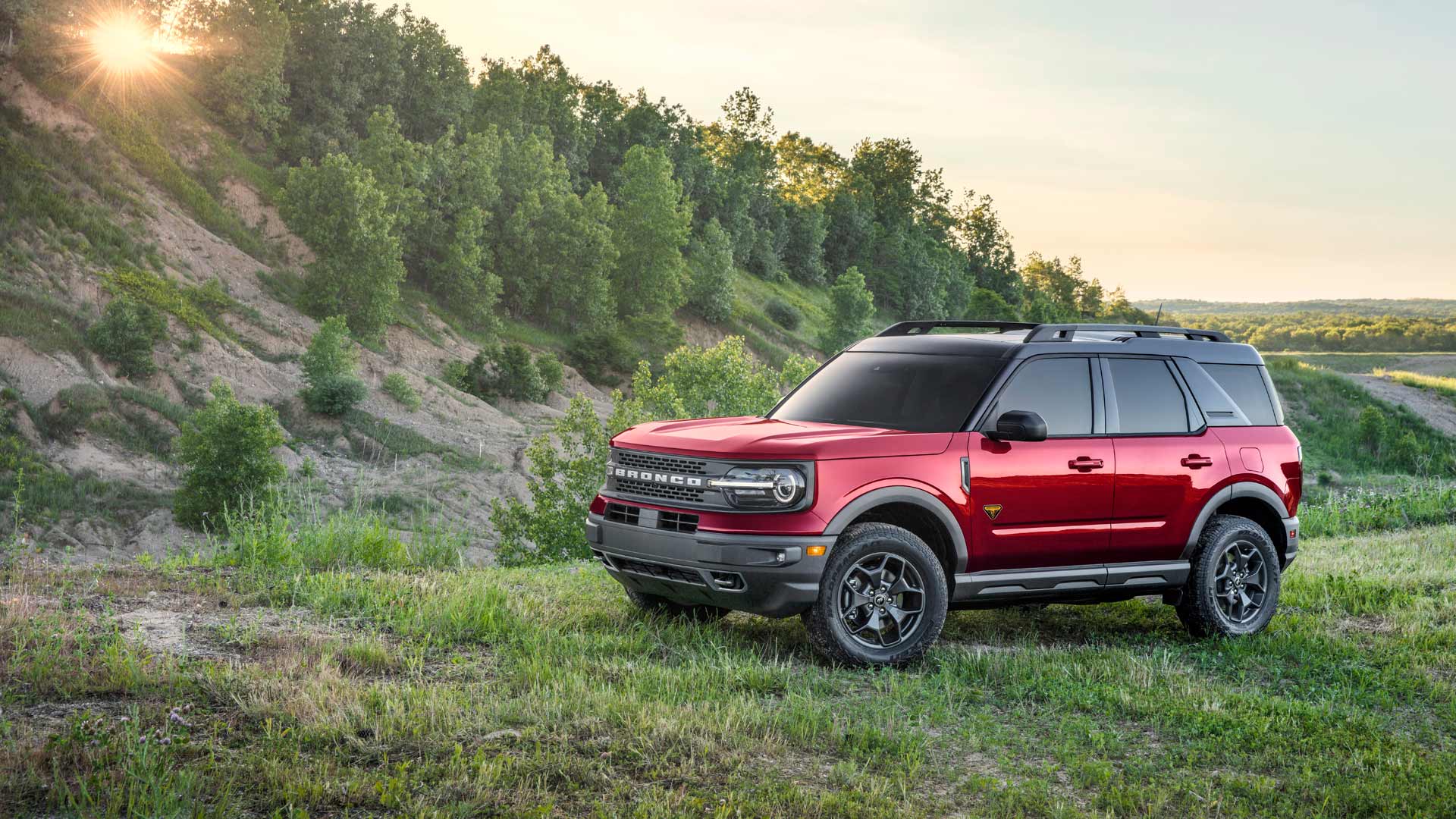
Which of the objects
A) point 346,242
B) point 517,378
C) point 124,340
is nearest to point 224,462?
point 124,340

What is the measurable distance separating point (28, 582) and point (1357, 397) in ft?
293

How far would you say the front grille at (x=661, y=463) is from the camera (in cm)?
711

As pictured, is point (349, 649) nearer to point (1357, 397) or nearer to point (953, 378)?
point (953, 378)

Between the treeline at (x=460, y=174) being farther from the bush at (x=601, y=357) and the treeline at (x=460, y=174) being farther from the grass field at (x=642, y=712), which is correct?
the grass field at (x=642, y=712)

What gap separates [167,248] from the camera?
50.4m

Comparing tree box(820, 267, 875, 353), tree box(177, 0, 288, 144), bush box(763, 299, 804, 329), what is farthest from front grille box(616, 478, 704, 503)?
bush box(763, 299, 804, 329)

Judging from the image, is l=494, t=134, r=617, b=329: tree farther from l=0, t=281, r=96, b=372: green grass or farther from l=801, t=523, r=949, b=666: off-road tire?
→ l=801, t=523, r=949, b=666: off-road tire

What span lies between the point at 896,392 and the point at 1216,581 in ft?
8.88

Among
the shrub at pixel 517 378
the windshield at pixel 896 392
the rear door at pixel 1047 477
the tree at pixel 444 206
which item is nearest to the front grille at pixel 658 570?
the windshield at pixel 896 392

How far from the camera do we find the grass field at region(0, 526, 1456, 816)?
4.80m

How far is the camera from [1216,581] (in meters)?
8.56

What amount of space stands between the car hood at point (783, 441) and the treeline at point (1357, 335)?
405 ft

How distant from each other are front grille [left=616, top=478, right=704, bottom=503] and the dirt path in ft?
284

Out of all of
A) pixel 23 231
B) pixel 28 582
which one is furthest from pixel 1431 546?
pixel 23 231
